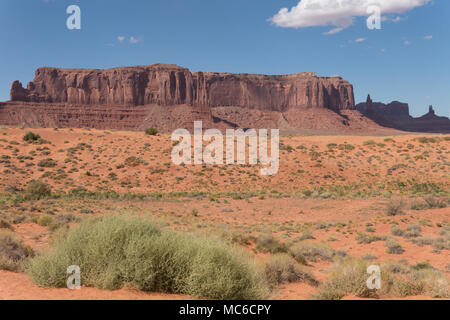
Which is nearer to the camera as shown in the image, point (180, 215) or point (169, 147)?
point (180, 215)

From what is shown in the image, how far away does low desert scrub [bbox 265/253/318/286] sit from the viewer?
32.0 ft

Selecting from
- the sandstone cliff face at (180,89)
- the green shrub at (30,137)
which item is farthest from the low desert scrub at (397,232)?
the sandstone cliff face at (180,89)

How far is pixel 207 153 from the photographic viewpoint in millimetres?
43312

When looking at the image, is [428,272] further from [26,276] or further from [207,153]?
[207,153]

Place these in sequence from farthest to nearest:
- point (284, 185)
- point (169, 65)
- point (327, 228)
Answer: point (169, 65) < point (284, 185) < point (327, 228)

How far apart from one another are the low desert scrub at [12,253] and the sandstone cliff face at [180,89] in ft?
466

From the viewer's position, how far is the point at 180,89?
157 metres

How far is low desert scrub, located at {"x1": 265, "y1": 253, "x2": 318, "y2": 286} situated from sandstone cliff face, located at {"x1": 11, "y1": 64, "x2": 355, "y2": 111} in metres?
146

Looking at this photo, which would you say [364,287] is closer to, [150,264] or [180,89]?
[150,264]

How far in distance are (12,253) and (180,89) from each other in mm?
151598

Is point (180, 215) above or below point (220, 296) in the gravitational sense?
below

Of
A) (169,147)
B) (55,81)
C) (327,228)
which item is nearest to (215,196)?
(327,228)
